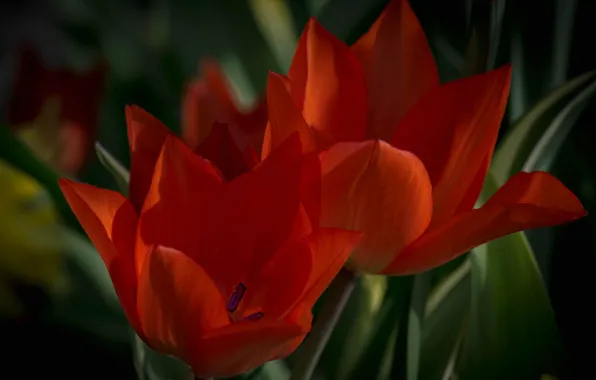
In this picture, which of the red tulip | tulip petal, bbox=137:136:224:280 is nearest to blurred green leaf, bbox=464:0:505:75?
tulip petal, bbox=137:136:224:280

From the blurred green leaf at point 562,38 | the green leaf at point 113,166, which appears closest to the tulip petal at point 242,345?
the green leaf at point 113,166

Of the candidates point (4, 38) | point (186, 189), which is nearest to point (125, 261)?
point (186, 189)

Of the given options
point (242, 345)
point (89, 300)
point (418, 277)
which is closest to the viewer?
point (242, 345)

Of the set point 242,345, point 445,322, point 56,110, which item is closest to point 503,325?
point 445,322

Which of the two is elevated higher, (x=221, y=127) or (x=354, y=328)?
(x=221, y=127)

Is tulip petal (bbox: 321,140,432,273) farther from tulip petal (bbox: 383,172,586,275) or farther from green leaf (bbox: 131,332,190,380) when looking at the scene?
green leaf (bbox: 131,332,190,380)

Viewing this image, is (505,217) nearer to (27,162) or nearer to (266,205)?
(266,205)
